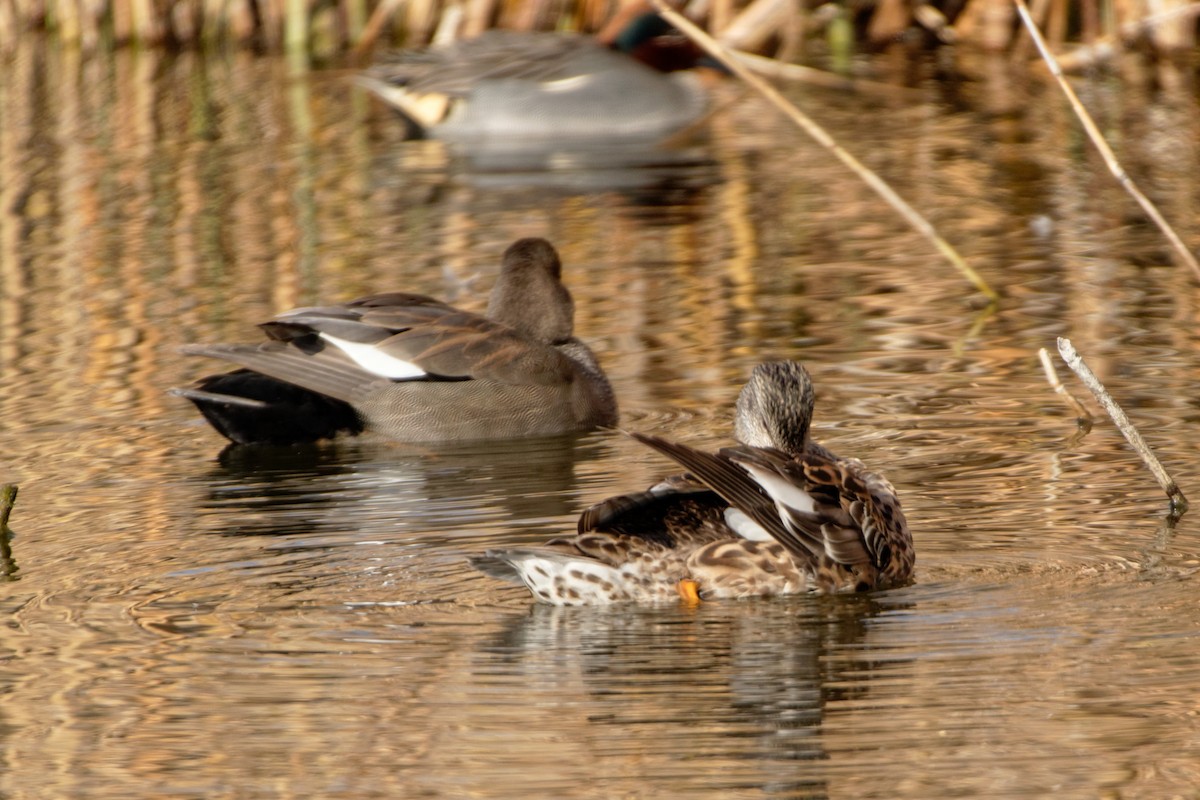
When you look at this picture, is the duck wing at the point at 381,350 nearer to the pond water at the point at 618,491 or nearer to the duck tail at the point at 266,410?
the duck tail at the point at 266,410

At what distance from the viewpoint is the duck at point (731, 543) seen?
5.87 m

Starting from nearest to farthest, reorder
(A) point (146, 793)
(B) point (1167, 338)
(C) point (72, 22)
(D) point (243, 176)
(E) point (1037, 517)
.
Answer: (A) point (146, 793) < (E) point (1037, 517) < (B) point (1167, 338) < (D) point (243, 176) < (C) point (72, 22)

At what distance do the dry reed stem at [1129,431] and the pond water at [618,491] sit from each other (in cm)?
15

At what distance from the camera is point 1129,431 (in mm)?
6789

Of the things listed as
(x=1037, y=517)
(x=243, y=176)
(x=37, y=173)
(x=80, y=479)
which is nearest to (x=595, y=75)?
(x=243, y=176)

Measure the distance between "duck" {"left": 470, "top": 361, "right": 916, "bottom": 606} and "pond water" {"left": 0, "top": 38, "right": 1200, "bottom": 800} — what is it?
0.32 feet

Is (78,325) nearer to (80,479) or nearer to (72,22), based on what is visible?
(80,479)

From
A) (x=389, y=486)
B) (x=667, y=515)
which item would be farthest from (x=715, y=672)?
(x=389, y=486)

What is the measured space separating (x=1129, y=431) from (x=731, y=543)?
5.11 ft

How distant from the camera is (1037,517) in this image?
6.66m

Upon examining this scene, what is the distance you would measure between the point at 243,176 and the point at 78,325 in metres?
5.35

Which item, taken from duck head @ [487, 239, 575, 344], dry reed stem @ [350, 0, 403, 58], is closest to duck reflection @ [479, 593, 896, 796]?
duck head @ [487, 239, 575, 344]

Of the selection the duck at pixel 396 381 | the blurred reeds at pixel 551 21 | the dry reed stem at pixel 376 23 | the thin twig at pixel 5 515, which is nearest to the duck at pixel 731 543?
the thin twig at pixel 5 515

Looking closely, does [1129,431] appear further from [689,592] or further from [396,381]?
[396,381]
